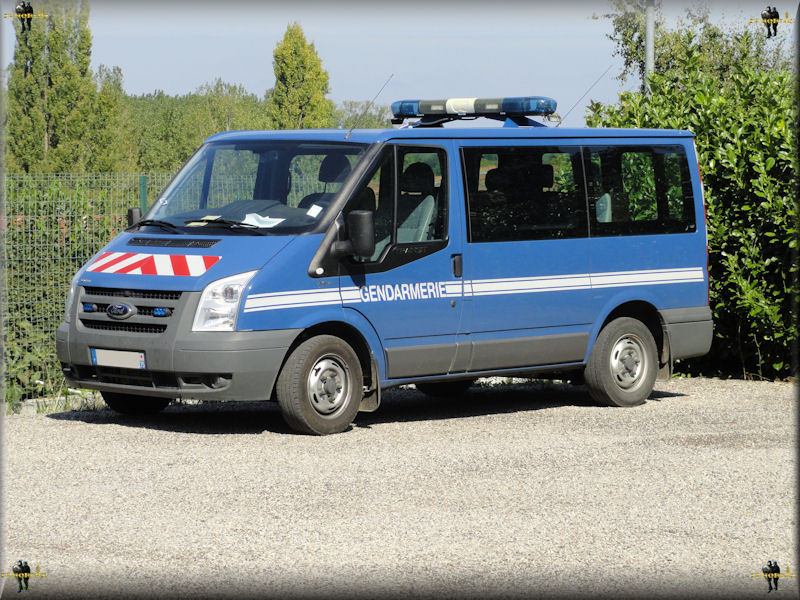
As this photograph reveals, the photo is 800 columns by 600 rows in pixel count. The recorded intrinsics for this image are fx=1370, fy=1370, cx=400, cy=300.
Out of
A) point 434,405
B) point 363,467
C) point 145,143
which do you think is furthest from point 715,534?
point 145,143

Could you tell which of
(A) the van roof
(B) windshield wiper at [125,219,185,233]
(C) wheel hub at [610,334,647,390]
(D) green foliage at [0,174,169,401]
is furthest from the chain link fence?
(C) wheel hub at [610,334,647,390]

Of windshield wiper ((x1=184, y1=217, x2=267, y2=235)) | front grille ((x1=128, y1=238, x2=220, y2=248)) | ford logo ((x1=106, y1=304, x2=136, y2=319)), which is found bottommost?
ford logo ((x1=106, y1=304, x2=136, y2=319))

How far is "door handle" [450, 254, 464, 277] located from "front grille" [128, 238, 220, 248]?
1.87 m

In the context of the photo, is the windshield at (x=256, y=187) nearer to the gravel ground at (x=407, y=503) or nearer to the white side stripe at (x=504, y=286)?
the white side stripe at (x=504, y=286)

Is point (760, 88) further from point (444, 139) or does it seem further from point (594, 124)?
point (444, 139)

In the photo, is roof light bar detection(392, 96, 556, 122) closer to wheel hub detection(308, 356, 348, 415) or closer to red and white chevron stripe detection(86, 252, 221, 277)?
wheel hub detection(308, 356, 348, 415)

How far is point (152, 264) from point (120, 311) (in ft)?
1.34

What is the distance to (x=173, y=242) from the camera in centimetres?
1002

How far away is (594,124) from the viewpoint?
47.8 ft

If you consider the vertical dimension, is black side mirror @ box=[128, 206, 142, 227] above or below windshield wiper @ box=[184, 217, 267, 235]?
above

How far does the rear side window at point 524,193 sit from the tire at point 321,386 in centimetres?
149

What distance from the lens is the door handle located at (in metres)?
10.6

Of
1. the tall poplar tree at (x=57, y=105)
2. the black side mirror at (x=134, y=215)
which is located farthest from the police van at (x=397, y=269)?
the tall poplar tree at (x=57, y=105)

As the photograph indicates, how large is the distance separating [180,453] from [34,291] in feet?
17.3
